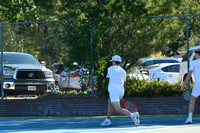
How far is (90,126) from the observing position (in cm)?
1086

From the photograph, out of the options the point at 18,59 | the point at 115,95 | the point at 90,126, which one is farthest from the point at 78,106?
the point at 115,95

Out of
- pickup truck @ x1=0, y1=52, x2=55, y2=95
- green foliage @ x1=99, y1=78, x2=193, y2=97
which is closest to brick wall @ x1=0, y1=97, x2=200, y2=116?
green foliage @ x1=99, y1=78, x2=193, y2=97

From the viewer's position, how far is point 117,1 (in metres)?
13.9

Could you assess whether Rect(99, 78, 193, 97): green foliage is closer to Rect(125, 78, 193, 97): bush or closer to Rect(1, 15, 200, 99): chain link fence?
Rect(125, 78, 193, 97): bush

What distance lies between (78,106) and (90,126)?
2880 millimetres

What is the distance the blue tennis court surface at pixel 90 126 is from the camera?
9.89 m

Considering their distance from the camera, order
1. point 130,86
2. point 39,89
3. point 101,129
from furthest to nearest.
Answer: point 39,89
point 130,86
point 101,129

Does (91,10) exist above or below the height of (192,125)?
above

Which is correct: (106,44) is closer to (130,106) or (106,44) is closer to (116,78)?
(130,106)

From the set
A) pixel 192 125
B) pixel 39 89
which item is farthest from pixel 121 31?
pixel 192 125

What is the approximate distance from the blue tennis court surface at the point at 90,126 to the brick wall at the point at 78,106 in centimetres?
87

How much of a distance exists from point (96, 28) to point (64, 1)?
1.47 metres

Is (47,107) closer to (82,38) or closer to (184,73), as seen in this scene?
(82,38)

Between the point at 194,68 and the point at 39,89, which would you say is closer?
the point at 194,68
